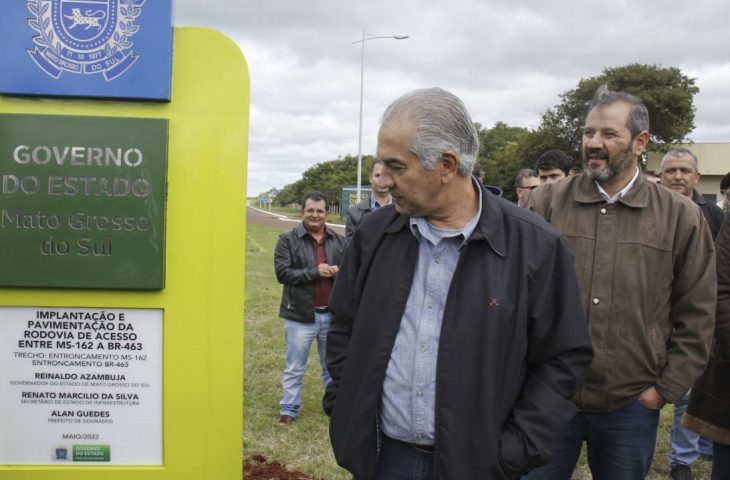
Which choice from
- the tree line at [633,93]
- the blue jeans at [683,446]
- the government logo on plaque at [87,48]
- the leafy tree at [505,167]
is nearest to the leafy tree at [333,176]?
the leafy tree at [505,167]

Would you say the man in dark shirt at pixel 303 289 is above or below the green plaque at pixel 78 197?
below

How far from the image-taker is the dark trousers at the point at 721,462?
113 inches

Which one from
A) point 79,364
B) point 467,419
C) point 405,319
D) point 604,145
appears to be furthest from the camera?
point 79,364

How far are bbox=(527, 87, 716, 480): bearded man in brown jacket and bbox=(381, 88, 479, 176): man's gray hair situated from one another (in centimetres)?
92

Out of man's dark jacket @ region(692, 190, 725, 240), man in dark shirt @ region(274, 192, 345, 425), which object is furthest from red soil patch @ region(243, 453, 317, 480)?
man's dark jacket @ region(692, 190, 725, 240)

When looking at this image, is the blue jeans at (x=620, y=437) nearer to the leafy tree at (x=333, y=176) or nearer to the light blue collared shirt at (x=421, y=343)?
the light blue collared shirt at (x=421, y=343)

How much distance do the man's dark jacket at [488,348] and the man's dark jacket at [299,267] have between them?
3.46 m

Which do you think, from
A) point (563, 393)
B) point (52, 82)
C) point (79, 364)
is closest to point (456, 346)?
point (563, 393)

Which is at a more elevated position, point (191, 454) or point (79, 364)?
point (79, 364)

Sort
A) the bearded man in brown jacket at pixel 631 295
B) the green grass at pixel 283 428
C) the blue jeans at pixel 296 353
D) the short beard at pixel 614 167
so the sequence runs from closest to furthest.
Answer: the bearded man in brown jacket at pixel 631 295
the short beard at pixel 614 167
the green grass at pixel 283 428
the blue jeans at pixel 296 353

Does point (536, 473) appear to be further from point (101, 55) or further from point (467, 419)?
point (101, 55)

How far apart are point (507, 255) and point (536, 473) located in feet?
4.35

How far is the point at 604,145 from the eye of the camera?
2.79 meters

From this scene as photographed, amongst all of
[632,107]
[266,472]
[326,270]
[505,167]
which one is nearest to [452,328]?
[632,107]
